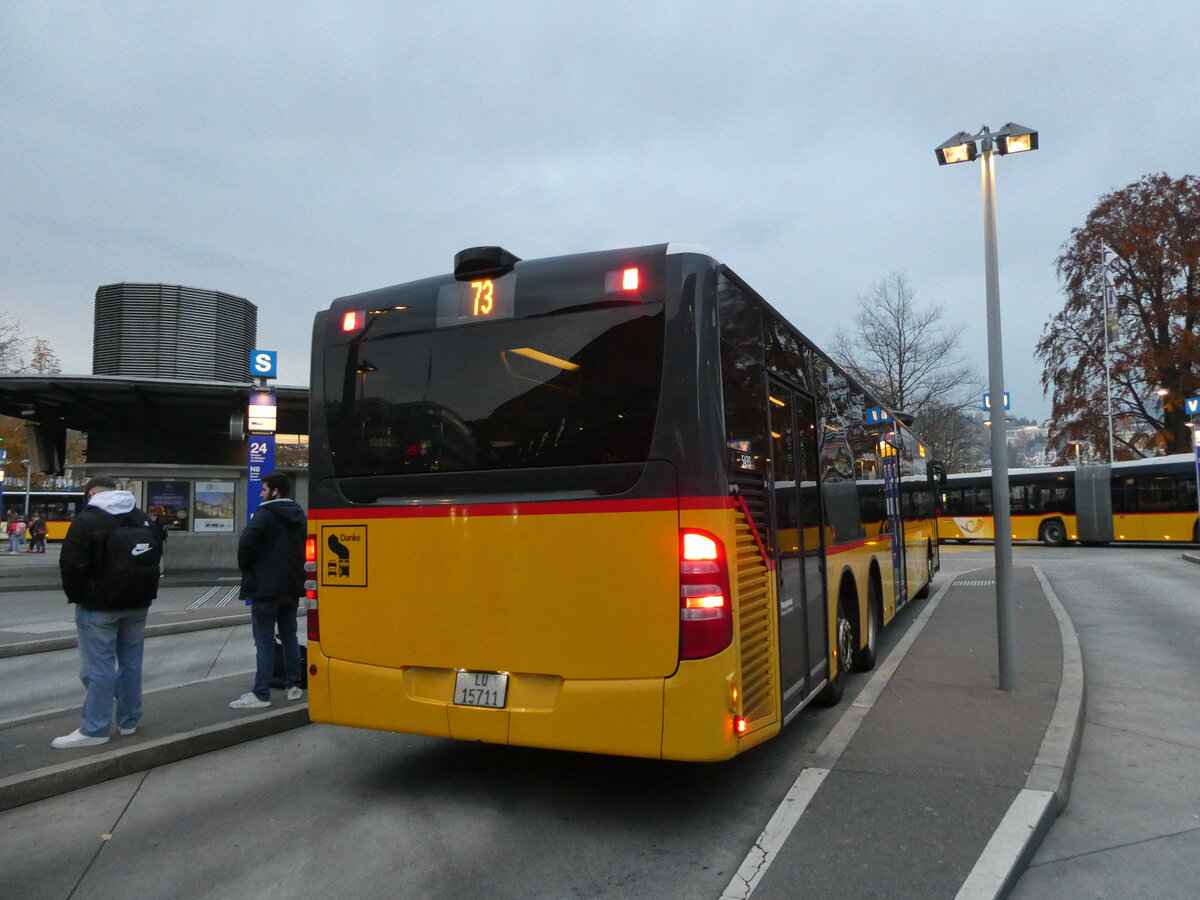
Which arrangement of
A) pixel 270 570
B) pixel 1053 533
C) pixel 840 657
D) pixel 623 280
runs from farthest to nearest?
pixel 1053 533
pixel 840 657
pixel 270 570
pixel 623 280

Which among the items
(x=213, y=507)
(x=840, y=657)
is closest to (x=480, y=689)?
(x=840, y=657)

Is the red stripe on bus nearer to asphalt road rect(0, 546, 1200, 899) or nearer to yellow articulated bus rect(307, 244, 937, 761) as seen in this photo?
yellow articulated bus rect(307, 244, 937, 761)

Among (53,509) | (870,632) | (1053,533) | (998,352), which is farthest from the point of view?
(53,509)

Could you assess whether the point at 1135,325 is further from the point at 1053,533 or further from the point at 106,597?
the point at 106,597

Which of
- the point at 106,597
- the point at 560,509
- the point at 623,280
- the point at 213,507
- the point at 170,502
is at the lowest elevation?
the point at 106,597

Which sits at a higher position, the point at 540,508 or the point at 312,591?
the point at 540,508

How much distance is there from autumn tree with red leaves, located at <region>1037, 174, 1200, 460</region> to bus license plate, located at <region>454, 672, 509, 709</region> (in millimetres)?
36646

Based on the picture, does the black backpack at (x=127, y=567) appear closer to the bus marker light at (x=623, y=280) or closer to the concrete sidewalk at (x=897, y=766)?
the concrete sidewalk at (x=897, y=766)

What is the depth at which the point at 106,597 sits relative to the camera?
5.54 m

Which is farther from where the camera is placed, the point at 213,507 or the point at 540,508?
the point at 213,507

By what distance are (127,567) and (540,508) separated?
125 inches

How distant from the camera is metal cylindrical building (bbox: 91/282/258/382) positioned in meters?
22.1

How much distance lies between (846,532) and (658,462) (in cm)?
349

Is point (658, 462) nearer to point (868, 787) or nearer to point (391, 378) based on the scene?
point (391, 378)
